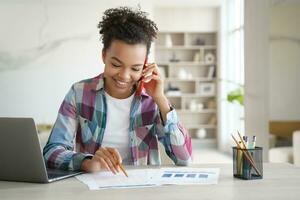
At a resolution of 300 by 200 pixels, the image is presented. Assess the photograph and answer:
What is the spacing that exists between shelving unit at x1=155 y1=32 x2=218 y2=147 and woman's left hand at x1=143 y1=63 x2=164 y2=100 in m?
6.58

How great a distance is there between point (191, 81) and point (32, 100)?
3029 millimetres

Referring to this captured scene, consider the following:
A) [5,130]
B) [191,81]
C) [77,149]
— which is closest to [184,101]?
[191,81]

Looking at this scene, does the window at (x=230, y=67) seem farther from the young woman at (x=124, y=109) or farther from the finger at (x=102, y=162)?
the finger at (x=102, y=162)

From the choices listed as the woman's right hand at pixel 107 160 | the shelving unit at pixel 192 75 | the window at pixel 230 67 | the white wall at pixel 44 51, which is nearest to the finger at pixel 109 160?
the woman's right hand at pixel 107 160

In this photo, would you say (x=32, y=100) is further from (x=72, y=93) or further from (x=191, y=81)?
(x=72, y=93)

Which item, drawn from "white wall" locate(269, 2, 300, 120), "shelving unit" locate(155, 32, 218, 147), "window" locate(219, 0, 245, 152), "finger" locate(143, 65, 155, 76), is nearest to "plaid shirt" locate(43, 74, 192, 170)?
"finger" locate(143, 65, 155, 76)

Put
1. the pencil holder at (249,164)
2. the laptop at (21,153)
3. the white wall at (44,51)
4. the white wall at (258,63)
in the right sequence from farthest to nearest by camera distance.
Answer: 1. the white wall at (44,51)
2. the white wall at (258,63)
3. the pencil holder at (249,164)
4. the laptop at (21,153)

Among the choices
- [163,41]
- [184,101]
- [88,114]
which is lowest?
[184,101]

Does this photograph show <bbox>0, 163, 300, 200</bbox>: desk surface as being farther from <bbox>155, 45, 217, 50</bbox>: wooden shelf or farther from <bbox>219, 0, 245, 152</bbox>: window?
<bbox>155, 45, 217, 50</bbox>: wooden shelf

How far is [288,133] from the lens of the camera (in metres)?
3.89

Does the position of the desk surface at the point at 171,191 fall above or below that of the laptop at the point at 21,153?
below

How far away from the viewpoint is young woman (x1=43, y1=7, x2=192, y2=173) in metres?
1.57

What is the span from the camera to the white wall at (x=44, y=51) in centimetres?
658

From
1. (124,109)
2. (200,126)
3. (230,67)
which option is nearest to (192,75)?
(230,67)
